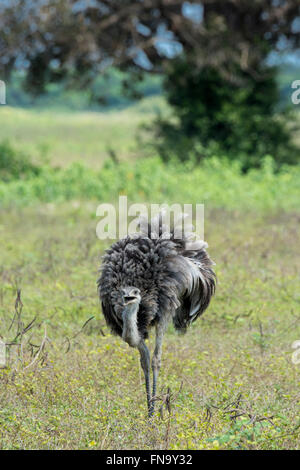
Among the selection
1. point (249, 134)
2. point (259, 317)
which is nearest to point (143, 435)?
point (259, 317)

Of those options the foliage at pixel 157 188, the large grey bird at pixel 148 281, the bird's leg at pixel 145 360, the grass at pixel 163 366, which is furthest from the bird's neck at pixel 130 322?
the foliage at pixel 157 188

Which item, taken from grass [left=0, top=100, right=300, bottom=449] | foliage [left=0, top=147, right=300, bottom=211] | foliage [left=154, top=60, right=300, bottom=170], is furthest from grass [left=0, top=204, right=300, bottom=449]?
foliage [left=154, top=60, right=300, bottom=170]

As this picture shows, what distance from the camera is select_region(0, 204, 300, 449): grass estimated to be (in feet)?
14.9

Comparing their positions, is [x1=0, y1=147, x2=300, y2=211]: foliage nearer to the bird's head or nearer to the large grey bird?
the large grey bird

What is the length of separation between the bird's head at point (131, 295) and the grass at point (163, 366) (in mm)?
674

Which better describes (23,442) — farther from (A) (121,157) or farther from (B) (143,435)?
(A) (121,157)

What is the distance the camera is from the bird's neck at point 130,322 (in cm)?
488

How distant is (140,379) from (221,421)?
1.16 meters

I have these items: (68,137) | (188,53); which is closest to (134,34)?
(188,53)

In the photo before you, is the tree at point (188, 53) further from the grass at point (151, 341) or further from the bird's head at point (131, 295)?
the bird's head at point (131, 295)

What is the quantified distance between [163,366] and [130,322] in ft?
4.67

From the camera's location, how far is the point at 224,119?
19031mm

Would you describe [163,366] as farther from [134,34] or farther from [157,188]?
[134,34]
